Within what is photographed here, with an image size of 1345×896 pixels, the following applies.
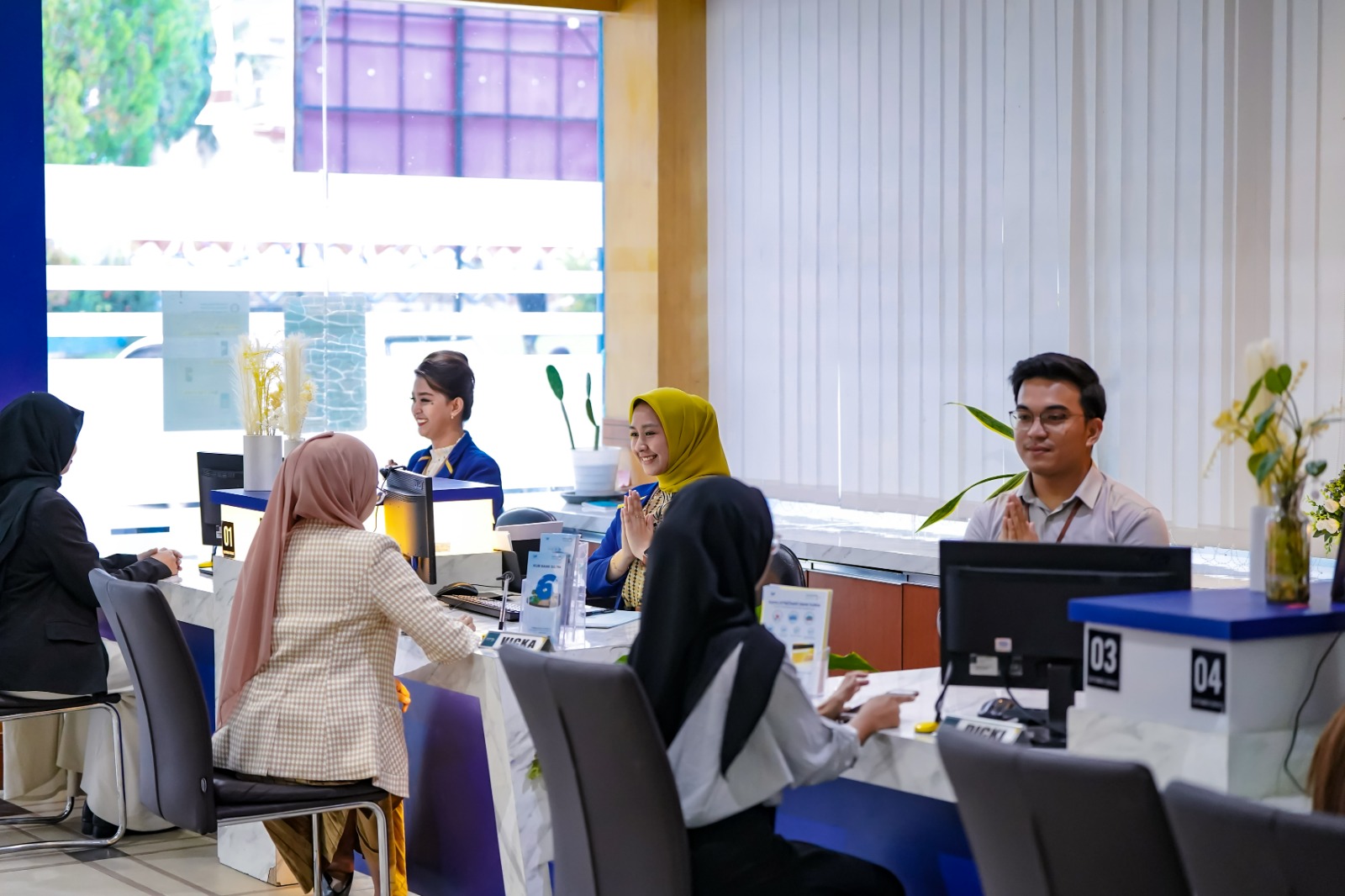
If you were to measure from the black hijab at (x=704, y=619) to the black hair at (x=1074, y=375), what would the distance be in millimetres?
1290

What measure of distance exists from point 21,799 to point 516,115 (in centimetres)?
370

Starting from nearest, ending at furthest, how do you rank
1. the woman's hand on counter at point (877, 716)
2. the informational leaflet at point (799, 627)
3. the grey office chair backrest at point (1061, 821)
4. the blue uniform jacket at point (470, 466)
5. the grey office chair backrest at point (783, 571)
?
the grey office chair backrest at point (1061, 821) < the woman's hand on counter at point (877, 716) < the informational leaflet at point (799, 627) < the grey office chair backrest at point (783, 571) < the blue uniform jacket at point (470, 466)

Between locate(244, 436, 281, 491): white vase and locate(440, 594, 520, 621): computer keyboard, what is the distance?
952 millimetres

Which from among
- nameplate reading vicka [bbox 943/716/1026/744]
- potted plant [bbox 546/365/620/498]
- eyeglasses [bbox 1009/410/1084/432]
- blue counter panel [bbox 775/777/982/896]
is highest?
Result: eyeglasses [bbox 1009/410/1084/432]

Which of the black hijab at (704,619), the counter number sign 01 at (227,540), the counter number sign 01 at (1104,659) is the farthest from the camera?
the counter number sign 01 at (227,540)

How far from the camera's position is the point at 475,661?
3.67 metres

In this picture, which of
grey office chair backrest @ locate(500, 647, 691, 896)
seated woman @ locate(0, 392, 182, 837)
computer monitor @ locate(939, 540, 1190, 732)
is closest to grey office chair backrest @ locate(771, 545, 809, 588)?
computer monitor @ locate(939, 540, 1190, 732)

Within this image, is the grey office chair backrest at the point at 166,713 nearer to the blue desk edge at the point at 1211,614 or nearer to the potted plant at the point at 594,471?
the blue desk edge at the point at 1211,614

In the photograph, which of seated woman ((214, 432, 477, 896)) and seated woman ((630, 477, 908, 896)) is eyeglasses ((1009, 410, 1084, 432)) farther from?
seated woman ((214, 432, 477, 896))

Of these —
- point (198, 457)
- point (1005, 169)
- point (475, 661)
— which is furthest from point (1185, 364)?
point (198, 457)

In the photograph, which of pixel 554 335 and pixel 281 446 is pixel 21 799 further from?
pixel 554 335

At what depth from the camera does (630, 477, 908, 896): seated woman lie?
104 inches

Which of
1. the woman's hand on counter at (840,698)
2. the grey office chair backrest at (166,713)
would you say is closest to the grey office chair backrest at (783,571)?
the woman's hand on counter at (840,698)

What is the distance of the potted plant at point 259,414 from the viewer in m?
4.95
